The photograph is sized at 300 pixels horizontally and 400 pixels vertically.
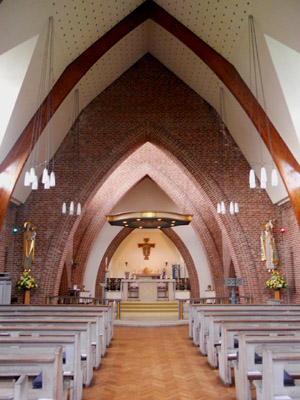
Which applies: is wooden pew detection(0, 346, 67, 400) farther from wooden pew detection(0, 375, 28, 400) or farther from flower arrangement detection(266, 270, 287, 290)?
flower arrangement detection(266, 270, 287, 290)

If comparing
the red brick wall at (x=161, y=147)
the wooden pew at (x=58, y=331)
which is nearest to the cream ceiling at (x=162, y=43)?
the red brick wall at (x=161, y=147)

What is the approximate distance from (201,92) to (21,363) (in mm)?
11461

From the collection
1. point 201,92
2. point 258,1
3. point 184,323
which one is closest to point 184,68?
point 201,92

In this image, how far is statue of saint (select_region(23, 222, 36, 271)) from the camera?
11852 millimetres

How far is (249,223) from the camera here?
12.5 m

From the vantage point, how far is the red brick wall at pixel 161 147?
12258 millimetres

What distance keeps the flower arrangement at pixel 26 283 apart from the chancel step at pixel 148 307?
4378mm

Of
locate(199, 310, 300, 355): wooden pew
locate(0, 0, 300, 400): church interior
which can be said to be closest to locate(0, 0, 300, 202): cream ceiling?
locate(0, 0, 300, 400): church interior

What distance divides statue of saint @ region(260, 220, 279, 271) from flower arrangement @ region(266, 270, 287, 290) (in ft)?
1.10

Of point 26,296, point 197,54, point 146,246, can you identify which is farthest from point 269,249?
point 146,246

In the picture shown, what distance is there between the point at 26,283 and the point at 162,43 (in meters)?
8.58

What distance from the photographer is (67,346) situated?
4.18m

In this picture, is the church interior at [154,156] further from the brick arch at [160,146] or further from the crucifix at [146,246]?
the crucifix at [146,246]

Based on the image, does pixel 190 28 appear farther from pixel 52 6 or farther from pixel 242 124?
pixel 52 6
